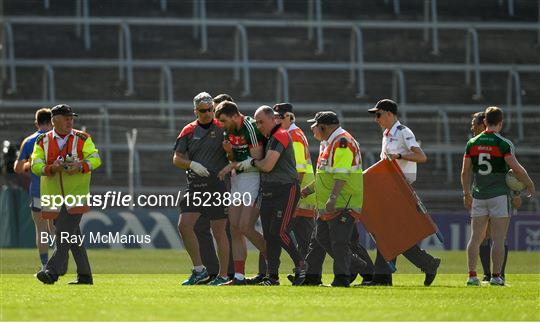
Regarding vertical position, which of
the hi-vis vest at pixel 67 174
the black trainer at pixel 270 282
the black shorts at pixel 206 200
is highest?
the hi-vis vest at pixel 67 174

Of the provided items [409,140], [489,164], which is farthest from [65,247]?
[489,164]

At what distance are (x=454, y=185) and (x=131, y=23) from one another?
10.3 metres

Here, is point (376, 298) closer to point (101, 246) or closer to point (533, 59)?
point (101, 246)

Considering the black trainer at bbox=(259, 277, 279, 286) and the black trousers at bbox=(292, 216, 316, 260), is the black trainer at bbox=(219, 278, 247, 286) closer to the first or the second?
the black trainer at bbox=(259, 277, 279, 286)

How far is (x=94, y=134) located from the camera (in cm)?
2825

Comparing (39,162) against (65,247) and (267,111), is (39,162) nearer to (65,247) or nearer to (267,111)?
(65,247)

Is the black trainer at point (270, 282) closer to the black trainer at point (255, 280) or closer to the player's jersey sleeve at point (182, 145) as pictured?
the black trainer at point (255, 280)

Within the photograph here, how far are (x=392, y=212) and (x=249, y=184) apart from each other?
6.45 ft

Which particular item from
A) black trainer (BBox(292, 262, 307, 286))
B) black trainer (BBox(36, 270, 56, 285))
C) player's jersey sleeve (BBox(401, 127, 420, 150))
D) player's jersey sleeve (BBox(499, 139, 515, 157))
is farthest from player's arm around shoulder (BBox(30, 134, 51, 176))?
player's jersey sleeve (BBox(499, 139, 515, 157))

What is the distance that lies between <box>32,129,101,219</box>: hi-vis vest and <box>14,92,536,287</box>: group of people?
0.04ft

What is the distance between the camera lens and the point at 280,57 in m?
36.0

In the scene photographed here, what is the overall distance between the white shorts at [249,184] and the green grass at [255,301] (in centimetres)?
107

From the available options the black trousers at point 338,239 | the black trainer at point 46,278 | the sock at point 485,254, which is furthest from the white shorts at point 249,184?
the sock at point 485,254

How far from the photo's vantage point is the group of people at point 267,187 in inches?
623
